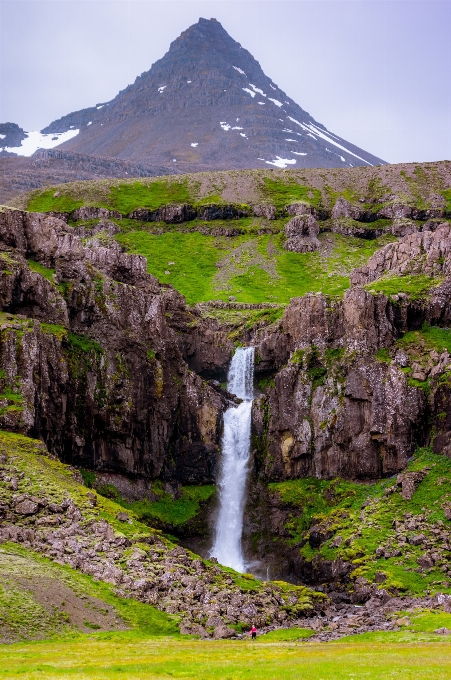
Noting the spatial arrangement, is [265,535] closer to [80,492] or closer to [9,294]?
[80,492]

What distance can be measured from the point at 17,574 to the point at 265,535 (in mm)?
45942

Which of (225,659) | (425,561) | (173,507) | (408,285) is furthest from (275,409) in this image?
(225,659)

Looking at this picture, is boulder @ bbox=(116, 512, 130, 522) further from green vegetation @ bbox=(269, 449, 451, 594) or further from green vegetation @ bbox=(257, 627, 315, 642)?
green vegetation @ bbox=(269, 449, 451, 594)

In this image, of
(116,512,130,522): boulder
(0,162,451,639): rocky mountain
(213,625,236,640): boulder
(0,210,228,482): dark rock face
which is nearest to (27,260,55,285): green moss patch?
(0,162,451,639): rocky mountain

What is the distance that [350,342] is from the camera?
3999 inches

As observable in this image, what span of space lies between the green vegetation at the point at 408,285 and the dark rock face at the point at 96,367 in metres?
29.8

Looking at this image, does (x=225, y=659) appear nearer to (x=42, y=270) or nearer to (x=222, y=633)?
(x=222, y=633)

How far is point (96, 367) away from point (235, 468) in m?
25.2

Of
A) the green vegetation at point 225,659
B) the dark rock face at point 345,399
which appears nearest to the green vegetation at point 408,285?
the dark rock face at point 345,399

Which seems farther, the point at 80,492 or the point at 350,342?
the point at 350,342

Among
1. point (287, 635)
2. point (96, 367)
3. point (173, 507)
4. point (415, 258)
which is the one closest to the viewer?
point (287, 635)

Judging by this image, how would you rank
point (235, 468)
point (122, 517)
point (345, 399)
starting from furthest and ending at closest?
point (235, 468), point (345, 399), point (122, 517)

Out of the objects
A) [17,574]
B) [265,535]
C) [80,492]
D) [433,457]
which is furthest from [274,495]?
[17,574]

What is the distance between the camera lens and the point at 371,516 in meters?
84.9
